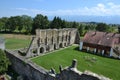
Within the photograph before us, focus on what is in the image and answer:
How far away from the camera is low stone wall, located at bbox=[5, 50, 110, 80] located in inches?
540

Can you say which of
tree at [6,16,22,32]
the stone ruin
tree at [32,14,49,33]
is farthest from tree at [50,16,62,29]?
tree at [6,16,22,32]

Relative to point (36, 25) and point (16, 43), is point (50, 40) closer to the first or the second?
point (16, 43)

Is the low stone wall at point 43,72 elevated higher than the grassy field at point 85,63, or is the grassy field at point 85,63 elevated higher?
the low stone wall at point 43,72

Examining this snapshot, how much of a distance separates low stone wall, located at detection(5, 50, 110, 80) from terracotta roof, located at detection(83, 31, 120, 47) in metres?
18.9

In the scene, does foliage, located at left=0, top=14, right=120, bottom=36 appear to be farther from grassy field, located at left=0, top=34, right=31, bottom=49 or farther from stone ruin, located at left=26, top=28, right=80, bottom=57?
stone ruin, located at left=26, top=28, right=80, bottom=57

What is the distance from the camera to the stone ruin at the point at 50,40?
34.6 meters

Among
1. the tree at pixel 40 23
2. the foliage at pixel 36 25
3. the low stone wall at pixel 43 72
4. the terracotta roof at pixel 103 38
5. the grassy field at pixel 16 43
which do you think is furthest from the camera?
the tree at pixel 40 23

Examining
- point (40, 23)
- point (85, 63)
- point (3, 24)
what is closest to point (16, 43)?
point (40, 23)

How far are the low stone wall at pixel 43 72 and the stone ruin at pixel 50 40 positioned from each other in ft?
25.0

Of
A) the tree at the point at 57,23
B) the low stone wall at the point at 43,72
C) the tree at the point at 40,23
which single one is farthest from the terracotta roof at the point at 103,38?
the tree at the point at 40,23

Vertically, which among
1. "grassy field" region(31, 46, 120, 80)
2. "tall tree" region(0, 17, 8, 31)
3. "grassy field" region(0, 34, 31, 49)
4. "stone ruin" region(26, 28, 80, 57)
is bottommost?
"grassy field" region(31, 46, 120, 80)

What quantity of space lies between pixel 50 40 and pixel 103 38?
12.7m

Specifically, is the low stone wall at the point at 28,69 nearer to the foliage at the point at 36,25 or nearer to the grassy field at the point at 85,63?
the grassy field at the point at 85,63

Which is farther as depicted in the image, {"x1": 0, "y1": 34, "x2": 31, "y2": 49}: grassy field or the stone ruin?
{"x1": 0, "y1": 34, "x2": 31, "y2": 49}: grassy field
